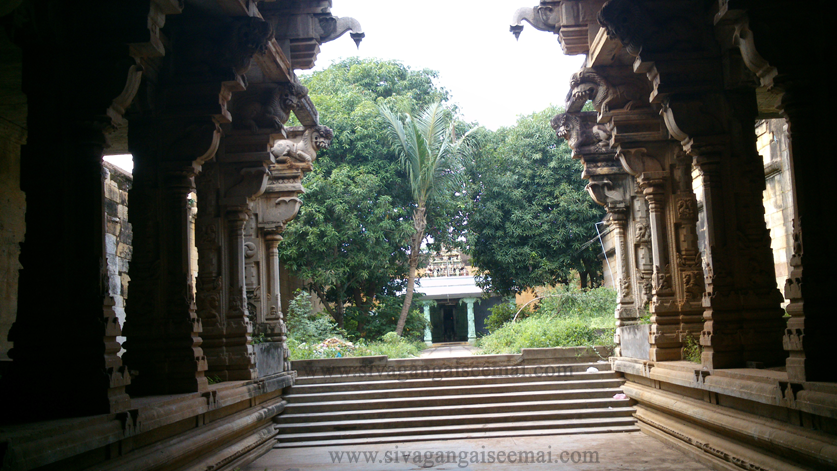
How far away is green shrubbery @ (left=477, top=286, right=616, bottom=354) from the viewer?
464 inches

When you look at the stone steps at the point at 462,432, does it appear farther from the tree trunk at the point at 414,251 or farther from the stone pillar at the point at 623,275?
the tree trunk at the point at 414,251

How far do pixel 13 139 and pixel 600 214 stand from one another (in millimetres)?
15780

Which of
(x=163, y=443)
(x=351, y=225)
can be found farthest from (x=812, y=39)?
(x=351, y=225)

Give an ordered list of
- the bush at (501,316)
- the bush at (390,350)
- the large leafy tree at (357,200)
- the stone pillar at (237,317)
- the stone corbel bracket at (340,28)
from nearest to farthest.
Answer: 1. the stone pillar at (237,317)
2. the stone corbel bracket at (340,28)
3. the bush at (390,350)
4. the large leafy tree at (357,200)
5. the bush at (501,316)

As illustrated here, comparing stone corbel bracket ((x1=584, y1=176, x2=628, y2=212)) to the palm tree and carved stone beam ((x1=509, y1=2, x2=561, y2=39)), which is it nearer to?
carved stone beam ((x1=509, y1=2, x2=561, y2=39))

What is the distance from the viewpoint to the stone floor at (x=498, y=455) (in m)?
5.70

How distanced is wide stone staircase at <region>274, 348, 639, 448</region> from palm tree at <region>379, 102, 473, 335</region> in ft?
27.0

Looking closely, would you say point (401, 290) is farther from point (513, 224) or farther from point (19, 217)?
point (19, 217)

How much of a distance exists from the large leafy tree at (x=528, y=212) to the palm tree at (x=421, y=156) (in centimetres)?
230

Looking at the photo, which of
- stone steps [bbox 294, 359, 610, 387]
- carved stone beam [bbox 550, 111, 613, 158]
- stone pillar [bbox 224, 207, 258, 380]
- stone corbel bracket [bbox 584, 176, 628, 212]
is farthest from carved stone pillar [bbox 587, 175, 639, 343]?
stone pillar [bbox 224, 207, 258, 380]

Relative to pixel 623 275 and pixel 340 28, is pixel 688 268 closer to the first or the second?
pixel 623 275

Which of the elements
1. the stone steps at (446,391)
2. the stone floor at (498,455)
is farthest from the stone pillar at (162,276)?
the stone steps at (446,391)

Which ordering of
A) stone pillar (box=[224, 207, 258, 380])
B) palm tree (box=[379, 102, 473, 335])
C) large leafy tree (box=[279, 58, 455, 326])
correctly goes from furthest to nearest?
1. palm tree (box=[379, 102, 473, 335])
2. large leafy tree (box=[279, 58, 455, 326])
3. stone pillar (box=[224, 207, 258, 380])

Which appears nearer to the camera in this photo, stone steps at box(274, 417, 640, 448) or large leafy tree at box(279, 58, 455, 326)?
stone steps at box(274, 417, 640, 448)
